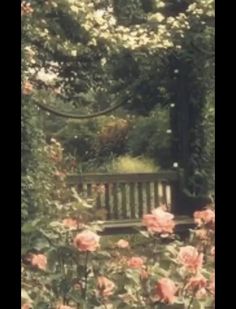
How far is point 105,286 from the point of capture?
4.63ft

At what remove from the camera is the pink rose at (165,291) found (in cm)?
140

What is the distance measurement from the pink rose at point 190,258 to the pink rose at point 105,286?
7.5 inches

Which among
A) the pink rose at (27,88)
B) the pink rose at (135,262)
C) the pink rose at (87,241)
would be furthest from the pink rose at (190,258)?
the pink rose at (27,88)

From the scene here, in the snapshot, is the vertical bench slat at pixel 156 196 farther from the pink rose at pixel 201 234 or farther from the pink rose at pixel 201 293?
Answer: the pink rose at pixel 201 293

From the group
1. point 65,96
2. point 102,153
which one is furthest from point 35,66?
point 102,153

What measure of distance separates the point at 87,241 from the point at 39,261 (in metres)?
0.13

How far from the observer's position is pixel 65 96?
55.8 inches

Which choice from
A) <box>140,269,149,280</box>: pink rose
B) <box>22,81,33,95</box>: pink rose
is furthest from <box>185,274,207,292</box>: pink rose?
<box>22,81,33,95</box>: pink rose

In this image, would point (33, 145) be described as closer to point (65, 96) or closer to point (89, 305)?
point (65, 96)

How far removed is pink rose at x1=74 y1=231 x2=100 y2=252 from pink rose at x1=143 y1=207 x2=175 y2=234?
0.13 meters

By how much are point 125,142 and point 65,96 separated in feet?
0.64

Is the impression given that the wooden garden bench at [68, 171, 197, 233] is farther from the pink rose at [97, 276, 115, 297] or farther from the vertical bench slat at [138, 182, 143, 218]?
the pink rose at [97, 276, 115, 297]
